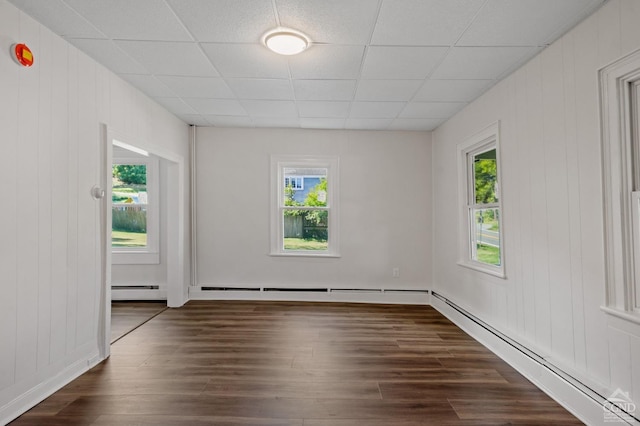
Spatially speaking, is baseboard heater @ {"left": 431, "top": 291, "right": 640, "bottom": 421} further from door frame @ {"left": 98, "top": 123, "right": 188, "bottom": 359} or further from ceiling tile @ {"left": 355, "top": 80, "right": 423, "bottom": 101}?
door frame @ {"left": 98, "top": 123, "right": 188, "bottom": 359}

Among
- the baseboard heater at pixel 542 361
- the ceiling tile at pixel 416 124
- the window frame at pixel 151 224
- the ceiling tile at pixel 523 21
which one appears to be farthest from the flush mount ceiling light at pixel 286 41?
the window frame at pixel 151 224

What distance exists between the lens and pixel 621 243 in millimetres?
1806

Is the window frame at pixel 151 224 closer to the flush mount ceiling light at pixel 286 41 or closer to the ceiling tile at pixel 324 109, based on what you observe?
the ceiling tile at pixel 324 109

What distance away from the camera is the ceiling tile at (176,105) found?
3.54m

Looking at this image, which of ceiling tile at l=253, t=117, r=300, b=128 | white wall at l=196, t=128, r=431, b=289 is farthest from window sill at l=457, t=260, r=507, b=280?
ceiling tile at l=253, t=117, r=300, b=128

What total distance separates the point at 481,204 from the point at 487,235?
34cm

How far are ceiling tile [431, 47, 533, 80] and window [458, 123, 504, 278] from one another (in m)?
0.54

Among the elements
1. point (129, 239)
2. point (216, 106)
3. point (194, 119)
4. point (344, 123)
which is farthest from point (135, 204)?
point (344, 123)

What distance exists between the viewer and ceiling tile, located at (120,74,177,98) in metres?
2.95

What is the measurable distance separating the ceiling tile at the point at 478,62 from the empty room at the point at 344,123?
2 cm

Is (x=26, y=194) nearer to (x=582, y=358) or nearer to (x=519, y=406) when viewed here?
(x=519, y=406)

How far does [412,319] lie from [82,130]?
381 cm

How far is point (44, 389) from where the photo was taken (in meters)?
2.17

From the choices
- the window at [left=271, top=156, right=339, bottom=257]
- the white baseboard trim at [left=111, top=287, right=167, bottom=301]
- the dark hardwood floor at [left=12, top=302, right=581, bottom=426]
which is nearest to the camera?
the dark hardwood floor at [left=12, top=302, right=581, bottom=426]
